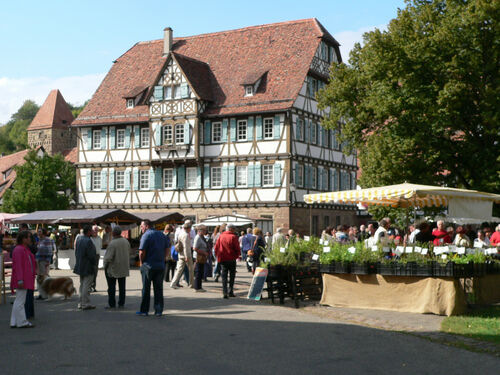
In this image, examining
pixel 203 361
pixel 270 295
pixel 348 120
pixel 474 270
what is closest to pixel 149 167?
pixel 348 120

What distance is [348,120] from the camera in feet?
105

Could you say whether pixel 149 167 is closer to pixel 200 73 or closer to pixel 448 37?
pixel 200 73

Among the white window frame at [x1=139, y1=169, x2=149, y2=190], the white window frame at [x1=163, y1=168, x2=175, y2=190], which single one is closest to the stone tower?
the white window frame at [x1=139, y1=169, x2=149, y2=190]

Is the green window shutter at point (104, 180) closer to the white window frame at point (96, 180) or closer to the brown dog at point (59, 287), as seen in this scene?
the white window frame at point (96, 180)

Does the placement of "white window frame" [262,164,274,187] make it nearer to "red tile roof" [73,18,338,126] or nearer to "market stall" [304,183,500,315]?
"red tile roof" [73,18,338,126]

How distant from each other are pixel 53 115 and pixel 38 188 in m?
33.2

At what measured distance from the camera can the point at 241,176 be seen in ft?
144

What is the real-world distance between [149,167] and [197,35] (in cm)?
1105

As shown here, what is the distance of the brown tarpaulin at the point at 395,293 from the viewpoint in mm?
12844

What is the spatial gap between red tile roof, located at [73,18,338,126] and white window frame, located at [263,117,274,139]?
728 mm

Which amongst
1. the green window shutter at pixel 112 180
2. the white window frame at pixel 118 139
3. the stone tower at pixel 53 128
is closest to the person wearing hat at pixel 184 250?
the green window shutter at pixel 112 180

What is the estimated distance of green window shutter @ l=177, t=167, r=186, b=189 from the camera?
45.6 m

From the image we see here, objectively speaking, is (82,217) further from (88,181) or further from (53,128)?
(53,128)

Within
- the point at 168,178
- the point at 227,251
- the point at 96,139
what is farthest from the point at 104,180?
the point at 227,251
